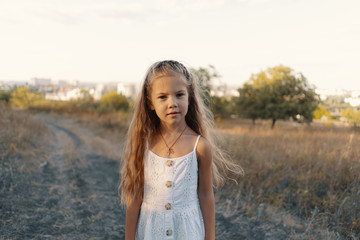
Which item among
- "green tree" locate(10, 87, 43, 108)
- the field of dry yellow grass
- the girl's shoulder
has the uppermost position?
"green tree" locate(10, 87, 43, 108)

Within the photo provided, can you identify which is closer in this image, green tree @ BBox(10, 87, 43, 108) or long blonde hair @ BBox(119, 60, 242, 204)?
long blonde hair @ BBox(119, 60, 242, 204)

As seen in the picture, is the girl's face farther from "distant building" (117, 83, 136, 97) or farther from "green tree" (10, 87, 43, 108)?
"green tree" (10, 87, 43, 108)

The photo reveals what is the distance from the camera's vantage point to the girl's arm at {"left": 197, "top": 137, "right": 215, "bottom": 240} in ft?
4.42

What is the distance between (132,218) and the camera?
1.41 m

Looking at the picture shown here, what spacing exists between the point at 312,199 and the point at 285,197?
0.37 metres

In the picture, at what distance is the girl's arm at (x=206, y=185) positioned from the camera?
Answer: 1.35 meters

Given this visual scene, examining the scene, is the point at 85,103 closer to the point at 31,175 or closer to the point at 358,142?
the point at 31,175

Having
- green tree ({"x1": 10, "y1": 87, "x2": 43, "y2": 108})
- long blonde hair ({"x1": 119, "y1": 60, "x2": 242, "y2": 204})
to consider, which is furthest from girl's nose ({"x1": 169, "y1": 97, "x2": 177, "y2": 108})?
green tree ({"x1": 10, "y1": 87, "x2": 43, "y2": 108})

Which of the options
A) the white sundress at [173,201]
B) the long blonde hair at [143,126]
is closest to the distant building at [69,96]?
the long blonde hair at [143,126]

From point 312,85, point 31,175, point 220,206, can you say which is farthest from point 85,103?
point 220,206

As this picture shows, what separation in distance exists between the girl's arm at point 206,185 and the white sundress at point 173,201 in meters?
0.03

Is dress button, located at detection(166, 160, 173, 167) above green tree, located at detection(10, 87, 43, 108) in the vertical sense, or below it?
below

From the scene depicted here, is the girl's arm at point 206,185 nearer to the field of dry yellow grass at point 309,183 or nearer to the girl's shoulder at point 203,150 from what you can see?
the girl's shoulder at point 203,150

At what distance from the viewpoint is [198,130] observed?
5.06ft
